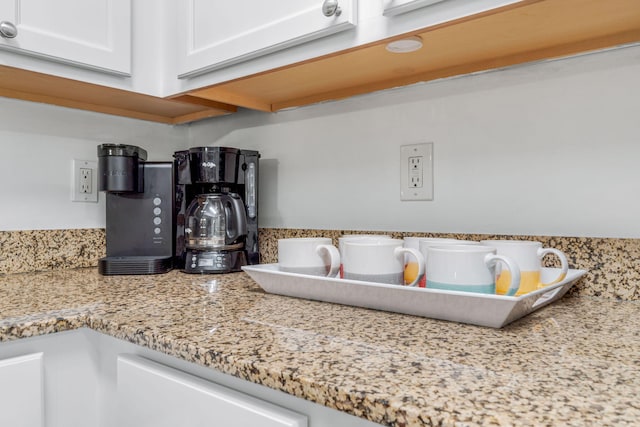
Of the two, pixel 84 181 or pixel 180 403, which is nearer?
pixel 180 403

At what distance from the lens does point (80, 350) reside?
2.61 ft

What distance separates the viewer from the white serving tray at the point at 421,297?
632 mm

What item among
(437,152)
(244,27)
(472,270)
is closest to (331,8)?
(244,27)

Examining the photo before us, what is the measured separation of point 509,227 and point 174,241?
0.87 metres

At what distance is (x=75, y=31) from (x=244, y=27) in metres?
0.39

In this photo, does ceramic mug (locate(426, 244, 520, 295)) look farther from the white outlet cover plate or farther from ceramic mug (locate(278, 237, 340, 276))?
the white outlet cover plate

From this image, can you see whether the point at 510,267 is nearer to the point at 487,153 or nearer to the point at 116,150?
the point at 487,153

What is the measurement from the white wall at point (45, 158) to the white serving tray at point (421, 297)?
29.2 inches

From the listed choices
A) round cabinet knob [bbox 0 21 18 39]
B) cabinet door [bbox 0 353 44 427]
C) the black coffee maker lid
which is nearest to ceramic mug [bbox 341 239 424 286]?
cabinet door [bbox 0 353 44 427]

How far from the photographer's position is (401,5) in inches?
29.2

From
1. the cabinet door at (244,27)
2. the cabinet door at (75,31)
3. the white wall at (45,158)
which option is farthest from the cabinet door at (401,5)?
the white wall at (45,158)

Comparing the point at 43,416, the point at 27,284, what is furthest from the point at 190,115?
the point at 43,416

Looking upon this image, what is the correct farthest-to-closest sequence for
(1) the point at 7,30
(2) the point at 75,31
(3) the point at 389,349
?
(2) the point at 75,31, (1) the point at 7,30, (3) the point at 389,349

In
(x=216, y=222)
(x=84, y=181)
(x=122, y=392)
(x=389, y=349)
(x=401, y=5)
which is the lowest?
(x=122, y=392)
